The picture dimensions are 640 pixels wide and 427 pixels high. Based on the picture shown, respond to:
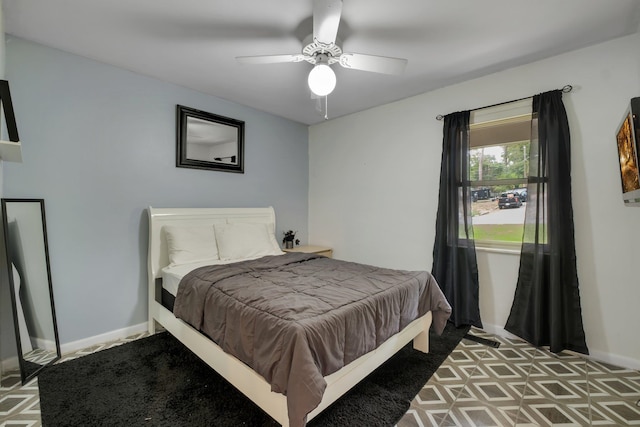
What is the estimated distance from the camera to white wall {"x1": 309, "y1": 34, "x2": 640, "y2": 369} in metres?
2.19

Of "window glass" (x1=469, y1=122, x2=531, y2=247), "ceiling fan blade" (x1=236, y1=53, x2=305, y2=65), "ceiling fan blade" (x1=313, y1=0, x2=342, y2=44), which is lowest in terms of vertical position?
"window glass" (x1=469, y1=122, x2=531, y2=247)

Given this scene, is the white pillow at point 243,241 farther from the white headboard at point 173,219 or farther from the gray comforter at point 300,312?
the gray comforter at point 300,312

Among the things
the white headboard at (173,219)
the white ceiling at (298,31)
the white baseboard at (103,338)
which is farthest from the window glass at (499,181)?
the white baseboard at (103,338)

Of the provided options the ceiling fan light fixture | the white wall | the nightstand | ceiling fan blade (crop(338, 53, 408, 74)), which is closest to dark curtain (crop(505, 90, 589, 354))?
the white wall

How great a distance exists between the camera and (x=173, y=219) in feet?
9.59

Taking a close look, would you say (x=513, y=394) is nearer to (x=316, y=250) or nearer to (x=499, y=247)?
(x=499, y=247)

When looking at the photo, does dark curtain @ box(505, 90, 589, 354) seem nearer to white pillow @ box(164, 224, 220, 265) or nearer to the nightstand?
the nightstand

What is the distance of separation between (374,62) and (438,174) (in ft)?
5.21

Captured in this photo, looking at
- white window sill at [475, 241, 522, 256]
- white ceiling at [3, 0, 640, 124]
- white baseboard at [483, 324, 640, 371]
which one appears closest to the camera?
white ceiling at [3, 0, 640, 124]

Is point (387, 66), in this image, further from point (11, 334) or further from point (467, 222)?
point (11, 334)

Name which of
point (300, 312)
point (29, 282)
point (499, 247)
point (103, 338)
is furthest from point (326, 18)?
point (103, 338)

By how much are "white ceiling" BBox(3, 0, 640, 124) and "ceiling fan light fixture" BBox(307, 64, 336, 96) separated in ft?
1.21

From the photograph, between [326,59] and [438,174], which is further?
[438,174]

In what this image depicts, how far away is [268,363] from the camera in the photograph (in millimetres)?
1415
